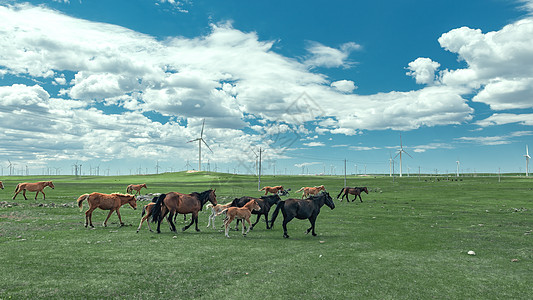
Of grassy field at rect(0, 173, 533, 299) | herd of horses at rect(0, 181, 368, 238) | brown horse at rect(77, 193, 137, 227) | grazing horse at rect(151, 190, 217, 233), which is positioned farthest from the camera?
brown horse at rect(77, 193, 137, 227)

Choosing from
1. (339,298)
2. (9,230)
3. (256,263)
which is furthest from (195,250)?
(9,230)

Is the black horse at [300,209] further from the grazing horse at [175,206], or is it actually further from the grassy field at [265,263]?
Answer: the grazing horse at [175,206]

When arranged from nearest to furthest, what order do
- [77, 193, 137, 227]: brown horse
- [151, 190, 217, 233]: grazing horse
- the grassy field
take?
the grassy field → [151, 190, 217, 233]: grazing horse → [77, 193, 137, 227]: brown horse

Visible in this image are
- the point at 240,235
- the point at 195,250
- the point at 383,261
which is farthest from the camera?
the point at 240,235

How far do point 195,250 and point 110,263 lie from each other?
114 inches

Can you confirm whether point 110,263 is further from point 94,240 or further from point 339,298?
point 339,298

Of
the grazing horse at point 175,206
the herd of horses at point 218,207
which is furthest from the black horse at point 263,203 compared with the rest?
the grazing horse at point 175,206

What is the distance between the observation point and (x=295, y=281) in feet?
28.1

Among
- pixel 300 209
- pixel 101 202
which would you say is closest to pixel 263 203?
pixel 300 209

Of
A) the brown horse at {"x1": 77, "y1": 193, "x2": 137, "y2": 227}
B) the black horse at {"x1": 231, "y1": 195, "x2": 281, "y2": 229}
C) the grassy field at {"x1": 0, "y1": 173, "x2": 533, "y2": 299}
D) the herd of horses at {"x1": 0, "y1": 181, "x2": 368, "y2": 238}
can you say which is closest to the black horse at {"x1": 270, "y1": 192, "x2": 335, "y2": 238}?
the herd of horses at {"x1": 0, "y1": 181, "x2": 368, "y2": 238}

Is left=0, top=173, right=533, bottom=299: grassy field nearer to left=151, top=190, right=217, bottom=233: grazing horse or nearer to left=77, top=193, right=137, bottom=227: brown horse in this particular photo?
left=151, top=190, right=217, bottom=233: grazing horse

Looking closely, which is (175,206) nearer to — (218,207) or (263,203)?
(218,207)

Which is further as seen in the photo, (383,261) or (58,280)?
(383,261)

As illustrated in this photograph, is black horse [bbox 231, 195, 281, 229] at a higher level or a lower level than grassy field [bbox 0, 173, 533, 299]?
higher
